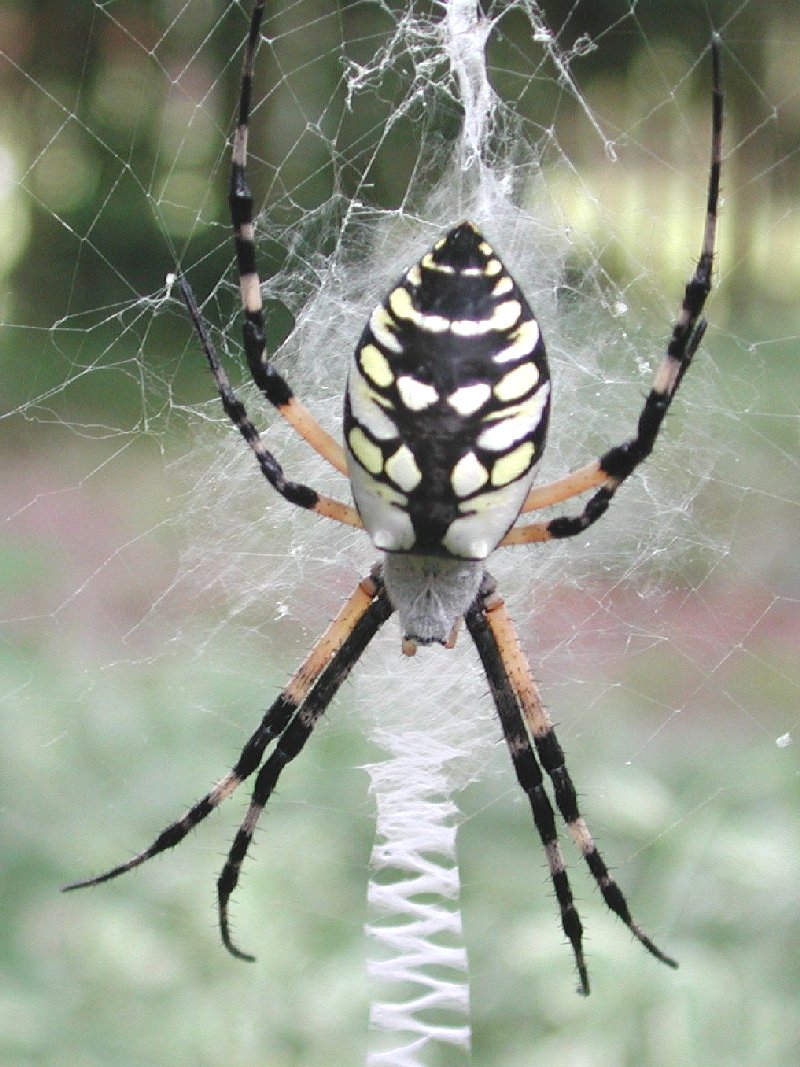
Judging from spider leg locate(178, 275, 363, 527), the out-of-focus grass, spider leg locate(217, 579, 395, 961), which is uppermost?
spider leg locate(178, 275, 363, 527)

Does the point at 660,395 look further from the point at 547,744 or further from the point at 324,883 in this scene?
the point at 324,883

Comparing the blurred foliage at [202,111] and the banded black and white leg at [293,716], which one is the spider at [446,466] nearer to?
the banded black and white leg at [293,716]

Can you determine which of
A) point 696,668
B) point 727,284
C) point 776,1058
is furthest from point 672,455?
point 727,284

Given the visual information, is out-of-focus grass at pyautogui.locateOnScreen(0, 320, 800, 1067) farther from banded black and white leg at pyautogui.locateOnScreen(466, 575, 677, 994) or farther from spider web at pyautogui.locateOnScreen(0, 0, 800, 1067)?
banded black and white leg at pyautogui.locateOnScreen(466, 575, 677, 994)

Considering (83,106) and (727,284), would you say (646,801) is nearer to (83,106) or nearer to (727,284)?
(727,284)

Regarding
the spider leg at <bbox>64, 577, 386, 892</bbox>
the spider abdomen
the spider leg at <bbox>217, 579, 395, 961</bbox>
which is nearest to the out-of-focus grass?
the spider leg at <bbox>217, 579, 395, 961</bbox>

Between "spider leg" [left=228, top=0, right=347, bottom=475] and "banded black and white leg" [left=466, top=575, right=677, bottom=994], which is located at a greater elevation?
"spider leg" [left=228, top=0, right=347, bottom=475]

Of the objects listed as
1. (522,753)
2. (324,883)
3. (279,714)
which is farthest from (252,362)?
(324,883)
